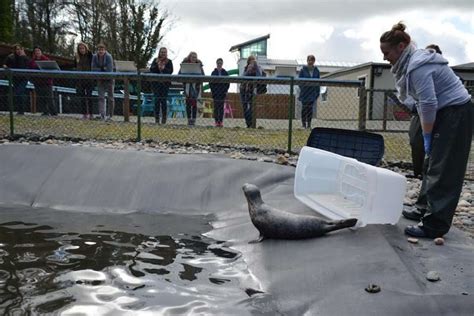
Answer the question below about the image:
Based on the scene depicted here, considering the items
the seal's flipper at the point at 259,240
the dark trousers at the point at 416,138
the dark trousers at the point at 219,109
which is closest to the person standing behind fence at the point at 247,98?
the dark trousers at the point at 219,109

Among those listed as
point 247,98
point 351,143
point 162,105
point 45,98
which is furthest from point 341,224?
point 45,98

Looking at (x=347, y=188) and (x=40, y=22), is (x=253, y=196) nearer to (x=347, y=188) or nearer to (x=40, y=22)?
(x=347, y=188)

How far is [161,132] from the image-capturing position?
8773mm

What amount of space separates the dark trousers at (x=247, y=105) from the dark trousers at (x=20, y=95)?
3772mm

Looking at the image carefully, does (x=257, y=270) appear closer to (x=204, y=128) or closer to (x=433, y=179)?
(x=433, y=179)

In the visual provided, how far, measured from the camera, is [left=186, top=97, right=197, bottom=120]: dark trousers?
354 inches

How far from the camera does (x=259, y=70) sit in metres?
10.7

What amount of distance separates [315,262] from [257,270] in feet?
1.39

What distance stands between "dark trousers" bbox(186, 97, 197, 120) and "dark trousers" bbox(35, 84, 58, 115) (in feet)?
8.03

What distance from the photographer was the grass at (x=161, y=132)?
855 centimetres

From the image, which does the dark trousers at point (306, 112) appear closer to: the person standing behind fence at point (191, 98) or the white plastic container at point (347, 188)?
the person standing behind fence at point (191, 98)

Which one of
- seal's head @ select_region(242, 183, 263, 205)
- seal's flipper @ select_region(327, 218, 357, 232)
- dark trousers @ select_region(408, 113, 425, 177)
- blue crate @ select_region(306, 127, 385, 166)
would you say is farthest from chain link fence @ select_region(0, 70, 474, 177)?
seal's flipper @ select_region(327, 218, 357, 232)

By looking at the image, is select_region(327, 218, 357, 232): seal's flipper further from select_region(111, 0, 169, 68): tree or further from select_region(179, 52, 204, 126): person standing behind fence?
select_region(111, 0, 169, 68): tree

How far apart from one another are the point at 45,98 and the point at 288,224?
6.84 metres
